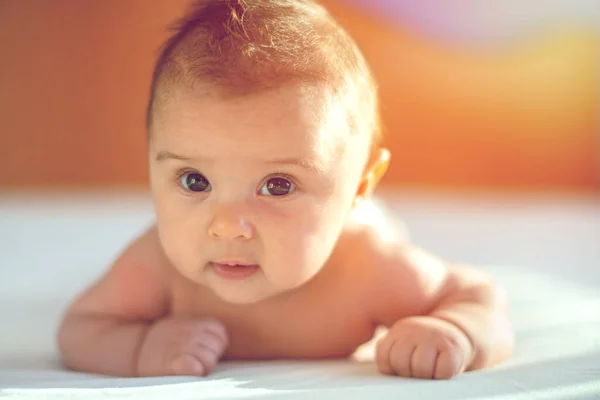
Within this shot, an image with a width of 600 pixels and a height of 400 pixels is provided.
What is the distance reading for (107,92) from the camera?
2.82 meters

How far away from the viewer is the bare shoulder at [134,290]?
3.51ft

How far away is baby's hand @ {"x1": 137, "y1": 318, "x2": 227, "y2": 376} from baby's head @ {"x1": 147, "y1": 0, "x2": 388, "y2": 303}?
0.06 meters

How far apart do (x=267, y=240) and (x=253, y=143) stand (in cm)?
11

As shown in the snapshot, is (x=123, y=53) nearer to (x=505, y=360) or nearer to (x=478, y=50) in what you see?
(x=478, y=50)

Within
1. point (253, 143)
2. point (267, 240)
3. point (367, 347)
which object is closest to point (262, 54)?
point (253, 143)

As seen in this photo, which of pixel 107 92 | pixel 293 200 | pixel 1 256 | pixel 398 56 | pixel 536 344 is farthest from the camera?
pixel 398 56

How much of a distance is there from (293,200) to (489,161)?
238cm

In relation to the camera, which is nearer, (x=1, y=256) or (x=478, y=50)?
(x=1, y=256)

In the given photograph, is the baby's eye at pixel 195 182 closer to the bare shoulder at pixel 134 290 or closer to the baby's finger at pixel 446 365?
the bare shoulder at pixel 134 290

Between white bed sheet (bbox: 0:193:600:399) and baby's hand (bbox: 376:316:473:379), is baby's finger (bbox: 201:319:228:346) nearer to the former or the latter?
white bed sheet (bbox: 0:193:600:399)

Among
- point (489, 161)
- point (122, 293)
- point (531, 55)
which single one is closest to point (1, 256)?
point (122, 293)

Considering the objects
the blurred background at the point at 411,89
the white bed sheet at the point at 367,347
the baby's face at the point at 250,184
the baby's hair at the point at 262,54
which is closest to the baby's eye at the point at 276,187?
the baby's face at the point at 250,184

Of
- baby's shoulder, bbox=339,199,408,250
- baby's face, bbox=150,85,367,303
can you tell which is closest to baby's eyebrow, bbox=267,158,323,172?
baby's face, bbox=150,85,367,303

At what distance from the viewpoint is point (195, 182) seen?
0.90 metres
